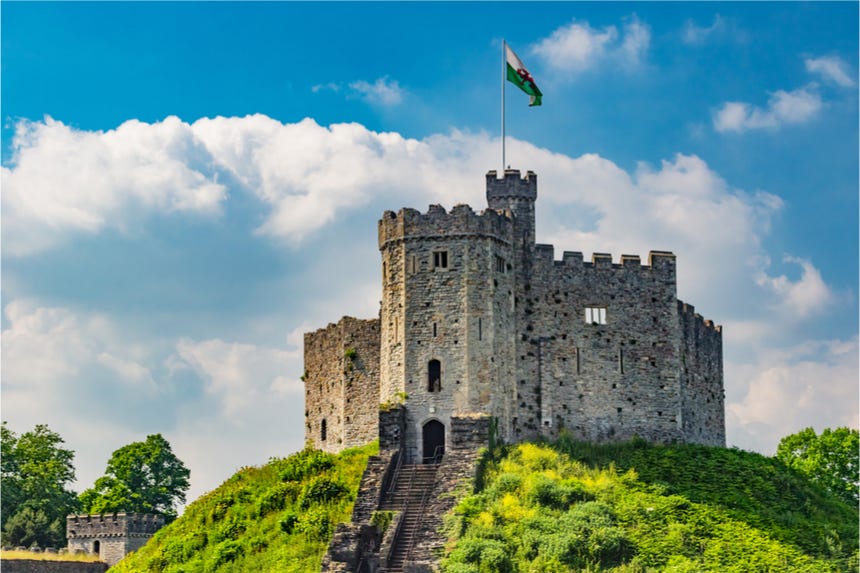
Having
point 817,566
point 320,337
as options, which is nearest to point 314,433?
point 320,337

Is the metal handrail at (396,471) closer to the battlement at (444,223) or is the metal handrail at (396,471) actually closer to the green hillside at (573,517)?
the green hillside at (573,517)

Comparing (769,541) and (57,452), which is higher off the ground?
(57,452)

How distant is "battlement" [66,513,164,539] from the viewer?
92.0 m

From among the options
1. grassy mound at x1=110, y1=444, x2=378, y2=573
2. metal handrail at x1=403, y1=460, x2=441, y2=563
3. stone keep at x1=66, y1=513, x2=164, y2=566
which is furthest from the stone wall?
metal handrail at x1=403, y1=460, x2=441, y2=563

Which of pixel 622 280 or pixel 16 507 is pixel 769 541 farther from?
pixel 16 507

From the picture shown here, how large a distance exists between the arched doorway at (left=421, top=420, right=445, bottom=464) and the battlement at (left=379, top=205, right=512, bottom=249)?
Result: 305 inches

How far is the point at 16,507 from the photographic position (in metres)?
99.1

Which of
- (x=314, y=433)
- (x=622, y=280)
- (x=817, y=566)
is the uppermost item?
(x=622, y=280)

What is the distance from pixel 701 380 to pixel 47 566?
113ft

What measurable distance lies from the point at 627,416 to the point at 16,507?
43778mm

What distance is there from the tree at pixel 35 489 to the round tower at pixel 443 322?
35.8 metres

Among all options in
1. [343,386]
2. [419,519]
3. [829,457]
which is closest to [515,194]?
[343,386]

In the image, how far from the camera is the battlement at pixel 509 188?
73125 mm

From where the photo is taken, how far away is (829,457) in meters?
86.6
